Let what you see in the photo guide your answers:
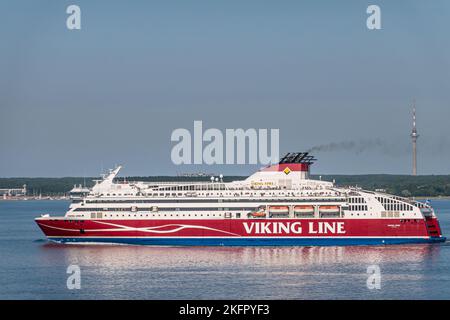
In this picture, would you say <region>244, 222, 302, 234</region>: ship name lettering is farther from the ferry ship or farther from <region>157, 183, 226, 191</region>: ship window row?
<region>157, 183, 226, 191</region>: ship window row

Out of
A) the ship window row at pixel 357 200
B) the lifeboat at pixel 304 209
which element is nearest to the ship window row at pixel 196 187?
the lifeboat at pixel 304 209

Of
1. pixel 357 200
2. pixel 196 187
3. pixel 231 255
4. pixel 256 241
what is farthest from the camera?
pixel 196 187

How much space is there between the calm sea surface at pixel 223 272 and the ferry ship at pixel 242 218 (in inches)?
39.1

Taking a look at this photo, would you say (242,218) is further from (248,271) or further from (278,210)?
(248,271)

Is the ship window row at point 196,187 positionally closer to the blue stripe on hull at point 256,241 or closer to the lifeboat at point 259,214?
the lifeboat at point 259,214

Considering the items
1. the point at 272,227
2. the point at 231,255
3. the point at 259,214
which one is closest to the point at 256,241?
the point at 272,227

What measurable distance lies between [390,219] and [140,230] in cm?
1616

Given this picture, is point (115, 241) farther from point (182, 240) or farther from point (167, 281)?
point (167, 281)

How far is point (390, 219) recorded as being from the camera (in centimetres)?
6138

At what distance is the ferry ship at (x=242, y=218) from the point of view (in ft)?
201

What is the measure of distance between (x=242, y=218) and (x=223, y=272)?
40.8 ft

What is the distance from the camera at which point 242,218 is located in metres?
61.5

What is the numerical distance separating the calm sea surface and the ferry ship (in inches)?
39.1
